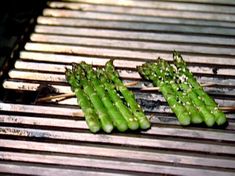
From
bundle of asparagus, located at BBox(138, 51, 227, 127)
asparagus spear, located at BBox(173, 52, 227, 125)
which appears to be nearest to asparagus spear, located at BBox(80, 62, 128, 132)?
bundle of asparagus, located at BBox(138, 51, 227, 127)

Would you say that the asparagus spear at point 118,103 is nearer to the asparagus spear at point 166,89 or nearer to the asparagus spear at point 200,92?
the asparagus spear at point 166,89

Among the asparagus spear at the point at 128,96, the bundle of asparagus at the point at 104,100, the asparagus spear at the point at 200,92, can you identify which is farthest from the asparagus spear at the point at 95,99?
the asparagus spear at the point at 200,92

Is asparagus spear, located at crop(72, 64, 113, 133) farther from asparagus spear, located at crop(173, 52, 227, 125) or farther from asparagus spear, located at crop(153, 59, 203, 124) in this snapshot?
asparagus spear, located at crop(173, 52, 227, 125)

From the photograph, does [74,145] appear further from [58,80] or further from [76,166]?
[58,80]

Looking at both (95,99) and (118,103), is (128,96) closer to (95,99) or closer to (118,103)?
(118,103)

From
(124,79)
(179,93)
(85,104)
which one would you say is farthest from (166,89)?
(85,104)

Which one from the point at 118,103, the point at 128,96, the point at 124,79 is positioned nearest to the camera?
the point at 118,103
